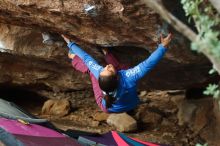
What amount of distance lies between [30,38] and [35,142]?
1.73m

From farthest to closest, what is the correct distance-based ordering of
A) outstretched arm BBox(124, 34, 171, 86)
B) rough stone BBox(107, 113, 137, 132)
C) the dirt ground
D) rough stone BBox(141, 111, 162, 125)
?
1. rough stone BBox(141, 111, 162, 125)
2. rough stone BBox(107, 113, 137, 132)
3. the dirt ground
4. outstretched arm BBox(124, 34, 171, 86)

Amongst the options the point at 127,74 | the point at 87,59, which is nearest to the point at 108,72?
the point at 127,74

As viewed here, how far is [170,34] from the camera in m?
4.25

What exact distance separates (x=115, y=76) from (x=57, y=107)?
4.38 metres

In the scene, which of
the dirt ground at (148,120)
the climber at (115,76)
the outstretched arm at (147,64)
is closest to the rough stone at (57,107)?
the dirt ground at (148,120)

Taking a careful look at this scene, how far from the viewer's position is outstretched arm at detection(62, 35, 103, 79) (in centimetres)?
472

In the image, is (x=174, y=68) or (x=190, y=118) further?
(x=190, y=118)

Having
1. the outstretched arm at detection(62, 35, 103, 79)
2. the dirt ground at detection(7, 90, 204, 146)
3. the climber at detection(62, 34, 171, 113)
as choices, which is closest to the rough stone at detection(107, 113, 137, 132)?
the dirt ground at detection(7, 90, 204, 146)

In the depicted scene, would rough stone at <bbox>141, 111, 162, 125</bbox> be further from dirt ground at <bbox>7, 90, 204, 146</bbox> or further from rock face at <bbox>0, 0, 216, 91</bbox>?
rock face at <bbox>0, 0, 216, 91</bbox>

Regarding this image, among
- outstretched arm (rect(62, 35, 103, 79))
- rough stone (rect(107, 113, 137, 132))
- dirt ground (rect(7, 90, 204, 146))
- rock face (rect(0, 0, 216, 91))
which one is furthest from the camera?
rough stone (rect(107, 113, 137, 132))

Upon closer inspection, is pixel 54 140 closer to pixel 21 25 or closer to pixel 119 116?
pixel 21 25

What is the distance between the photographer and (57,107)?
8.68 meters

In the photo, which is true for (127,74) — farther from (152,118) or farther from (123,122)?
(152,118)

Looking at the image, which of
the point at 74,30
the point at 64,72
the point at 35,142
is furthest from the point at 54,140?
the point at 64,72
